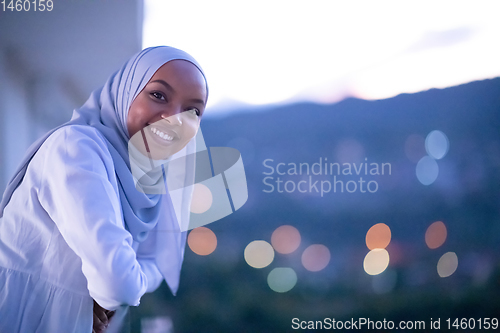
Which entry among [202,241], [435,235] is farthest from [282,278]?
[435,235]

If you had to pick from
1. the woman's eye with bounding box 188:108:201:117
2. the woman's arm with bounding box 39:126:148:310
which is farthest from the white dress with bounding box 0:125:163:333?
the woman's eye with bounding box 188:108:201:117

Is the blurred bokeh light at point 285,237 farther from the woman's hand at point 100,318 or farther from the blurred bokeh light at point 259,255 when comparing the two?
the woman's hand at point 100,318

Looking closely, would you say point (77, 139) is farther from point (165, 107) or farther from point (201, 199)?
point (201, 199)

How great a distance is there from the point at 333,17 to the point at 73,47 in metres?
0.95

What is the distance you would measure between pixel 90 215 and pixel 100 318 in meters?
0.41

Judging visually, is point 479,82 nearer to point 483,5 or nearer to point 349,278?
point 483,5

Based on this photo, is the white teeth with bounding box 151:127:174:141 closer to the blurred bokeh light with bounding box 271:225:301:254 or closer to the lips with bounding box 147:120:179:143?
the lips with bounding box 147:120:179:143

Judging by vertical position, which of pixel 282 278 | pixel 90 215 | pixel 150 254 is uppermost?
pixel 90 215

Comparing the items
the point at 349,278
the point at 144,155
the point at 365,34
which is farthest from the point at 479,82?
the point at 144,155

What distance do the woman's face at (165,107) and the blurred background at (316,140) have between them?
29cm

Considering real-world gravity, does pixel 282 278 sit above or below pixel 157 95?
below

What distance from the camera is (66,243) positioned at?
78 centimetres

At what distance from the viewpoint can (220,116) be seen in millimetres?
1201

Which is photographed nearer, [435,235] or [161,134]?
[161,134]
